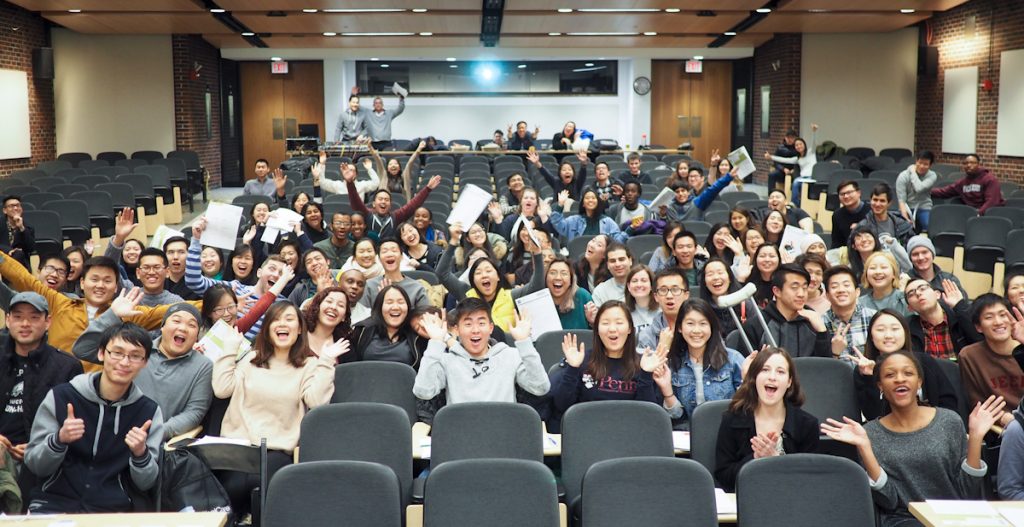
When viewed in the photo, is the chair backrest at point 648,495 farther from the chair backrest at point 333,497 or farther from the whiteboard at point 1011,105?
the whiteboard at point 1011,105

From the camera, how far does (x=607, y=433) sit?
414 centimetres

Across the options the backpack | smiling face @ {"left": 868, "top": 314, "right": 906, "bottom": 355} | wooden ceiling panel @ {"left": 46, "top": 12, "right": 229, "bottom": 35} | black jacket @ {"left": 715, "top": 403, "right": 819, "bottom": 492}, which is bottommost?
the backpack

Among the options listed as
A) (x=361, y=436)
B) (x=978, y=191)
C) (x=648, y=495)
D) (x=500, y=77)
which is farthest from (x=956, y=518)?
(x=500, y=77)

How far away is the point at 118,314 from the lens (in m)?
4.68

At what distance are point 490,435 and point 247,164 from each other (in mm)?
17690

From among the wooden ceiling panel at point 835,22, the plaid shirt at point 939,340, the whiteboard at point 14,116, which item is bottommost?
the plaid shirt at point 939,340

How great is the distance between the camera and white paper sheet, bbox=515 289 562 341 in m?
5.82

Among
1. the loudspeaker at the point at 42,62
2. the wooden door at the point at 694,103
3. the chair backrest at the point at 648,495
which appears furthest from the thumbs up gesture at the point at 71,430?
the wooden door at the point at 694,103

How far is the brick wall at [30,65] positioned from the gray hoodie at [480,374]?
11.9 metres

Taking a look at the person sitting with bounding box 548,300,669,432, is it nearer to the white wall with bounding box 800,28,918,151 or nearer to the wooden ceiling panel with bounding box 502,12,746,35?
the wooden ceiling panel with bounding box 502,12,746,35

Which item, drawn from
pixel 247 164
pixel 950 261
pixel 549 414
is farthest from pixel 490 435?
pixel 247 164

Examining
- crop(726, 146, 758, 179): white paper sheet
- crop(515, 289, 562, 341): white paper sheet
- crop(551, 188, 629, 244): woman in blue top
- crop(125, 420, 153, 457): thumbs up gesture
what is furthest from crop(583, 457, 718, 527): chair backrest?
crop(726, 146, 758, 179): white paper sheet

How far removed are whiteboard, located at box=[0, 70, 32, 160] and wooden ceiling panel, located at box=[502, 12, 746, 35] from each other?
737 centimetres

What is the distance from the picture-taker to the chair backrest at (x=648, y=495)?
136 inches
